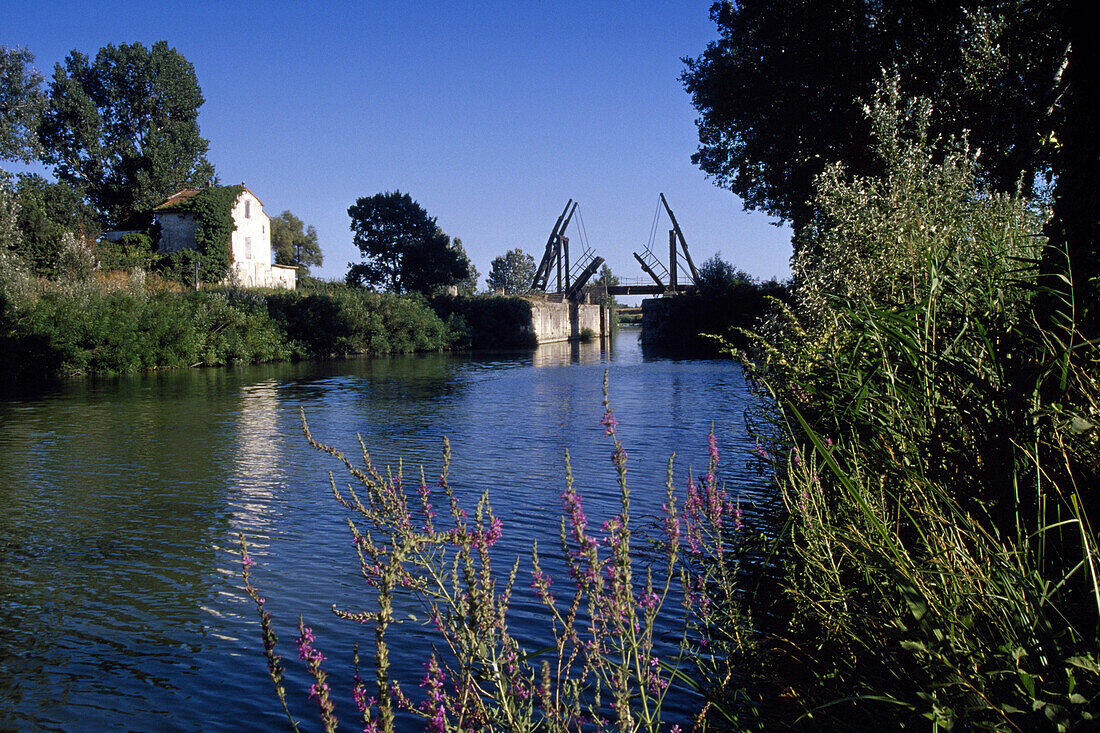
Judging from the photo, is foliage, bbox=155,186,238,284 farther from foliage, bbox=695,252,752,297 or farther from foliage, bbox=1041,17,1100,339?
foliage, bbox=1041,17,1100,339

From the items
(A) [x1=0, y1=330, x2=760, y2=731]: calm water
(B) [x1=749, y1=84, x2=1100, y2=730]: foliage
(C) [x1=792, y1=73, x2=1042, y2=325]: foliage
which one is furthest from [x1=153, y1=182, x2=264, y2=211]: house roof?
(B) [x1=749, y1=84, x2=1100, y2=730]: foliage

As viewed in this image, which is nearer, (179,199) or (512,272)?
(179,199)

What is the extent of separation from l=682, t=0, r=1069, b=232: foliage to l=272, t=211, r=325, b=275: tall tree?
238 feet

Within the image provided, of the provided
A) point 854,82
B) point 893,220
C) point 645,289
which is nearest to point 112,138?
point 645,289

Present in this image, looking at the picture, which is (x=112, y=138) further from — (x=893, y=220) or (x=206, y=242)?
(x=893, y=220)

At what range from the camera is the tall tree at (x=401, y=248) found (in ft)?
222

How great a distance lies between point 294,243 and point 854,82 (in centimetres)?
9138

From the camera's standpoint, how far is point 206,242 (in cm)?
5484

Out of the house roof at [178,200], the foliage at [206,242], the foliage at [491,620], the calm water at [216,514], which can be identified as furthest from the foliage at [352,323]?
the foliage at [491,620]

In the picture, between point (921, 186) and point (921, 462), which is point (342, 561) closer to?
point (921, 462)

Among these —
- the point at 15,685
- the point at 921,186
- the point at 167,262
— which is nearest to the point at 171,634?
the point at 15,685

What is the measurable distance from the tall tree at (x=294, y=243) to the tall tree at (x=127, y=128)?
21638 millimetres

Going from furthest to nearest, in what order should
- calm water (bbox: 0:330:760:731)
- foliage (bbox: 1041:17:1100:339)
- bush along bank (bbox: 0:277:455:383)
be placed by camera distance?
bush along bank (bbox: 0:277:455:383) < calm water (bbox: 0:330:760:731) < foliage (bbox: 1041:17:1100:339)

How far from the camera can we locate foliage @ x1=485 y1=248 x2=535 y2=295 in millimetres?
145625
